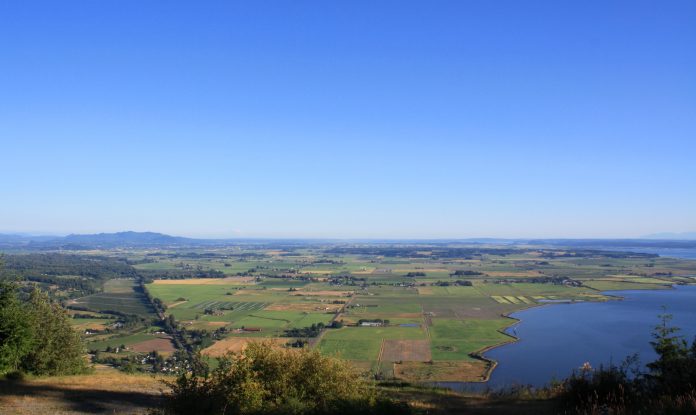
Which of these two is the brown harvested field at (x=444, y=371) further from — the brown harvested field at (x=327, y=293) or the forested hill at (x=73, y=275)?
the forested hill at (x=73, y=275)

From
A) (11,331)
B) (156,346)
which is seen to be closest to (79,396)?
(11,331)

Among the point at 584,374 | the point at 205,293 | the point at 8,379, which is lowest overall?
the point at 205,293

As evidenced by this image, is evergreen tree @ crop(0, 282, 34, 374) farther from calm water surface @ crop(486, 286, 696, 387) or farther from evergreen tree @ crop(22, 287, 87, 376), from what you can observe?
calm water surface @ crop(486, 286, 696, 387)

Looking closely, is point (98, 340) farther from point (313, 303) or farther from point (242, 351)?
point (242, 351)

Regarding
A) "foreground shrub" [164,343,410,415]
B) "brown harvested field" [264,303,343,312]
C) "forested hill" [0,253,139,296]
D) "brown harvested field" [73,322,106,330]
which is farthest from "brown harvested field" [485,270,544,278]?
"foreground shrub" [164,343,410,415]

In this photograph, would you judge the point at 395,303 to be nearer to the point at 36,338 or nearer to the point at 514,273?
the point at 514,273

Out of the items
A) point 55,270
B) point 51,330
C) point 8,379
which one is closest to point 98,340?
point 51,330
